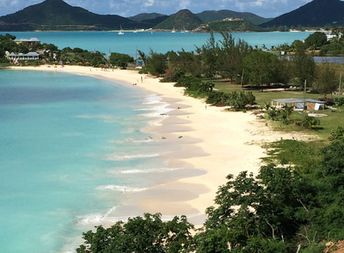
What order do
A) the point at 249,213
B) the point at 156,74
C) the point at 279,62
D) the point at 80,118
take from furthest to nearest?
the point at 156,74, the point at 279,62, the point at 80,118, the point at 249,213

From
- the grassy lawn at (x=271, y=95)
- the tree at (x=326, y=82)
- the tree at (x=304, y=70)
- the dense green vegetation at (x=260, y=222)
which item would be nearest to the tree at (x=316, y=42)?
the tree at (x=304, y=70)

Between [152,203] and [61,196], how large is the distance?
418cm

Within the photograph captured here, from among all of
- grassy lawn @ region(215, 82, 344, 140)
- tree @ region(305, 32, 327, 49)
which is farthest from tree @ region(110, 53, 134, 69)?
grassy lawn @ region(215, 82, 344, 140)

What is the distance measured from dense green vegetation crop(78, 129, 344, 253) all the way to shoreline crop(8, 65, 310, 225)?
3855 millimetres

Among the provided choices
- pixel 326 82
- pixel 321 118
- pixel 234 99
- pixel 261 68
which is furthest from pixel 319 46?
pixel 321 118

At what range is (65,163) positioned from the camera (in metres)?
28.3

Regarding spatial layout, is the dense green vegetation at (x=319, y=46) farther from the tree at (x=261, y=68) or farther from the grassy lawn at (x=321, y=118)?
the grassy lawn at (x=321, y=118)

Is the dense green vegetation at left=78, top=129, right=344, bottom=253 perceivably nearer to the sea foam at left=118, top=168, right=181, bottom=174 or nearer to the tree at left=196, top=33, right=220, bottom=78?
the sea foam at left=118, top=168, right=181, bottom=174

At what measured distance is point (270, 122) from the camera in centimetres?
3638

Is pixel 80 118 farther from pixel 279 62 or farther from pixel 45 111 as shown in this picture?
pixel 279 62

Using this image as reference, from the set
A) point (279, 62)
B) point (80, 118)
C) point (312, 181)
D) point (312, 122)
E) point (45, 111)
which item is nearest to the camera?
point (312, 181)

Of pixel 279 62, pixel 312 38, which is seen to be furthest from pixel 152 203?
pixel 312 38

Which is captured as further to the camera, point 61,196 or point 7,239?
point 61,196

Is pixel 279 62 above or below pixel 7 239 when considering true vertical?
above
